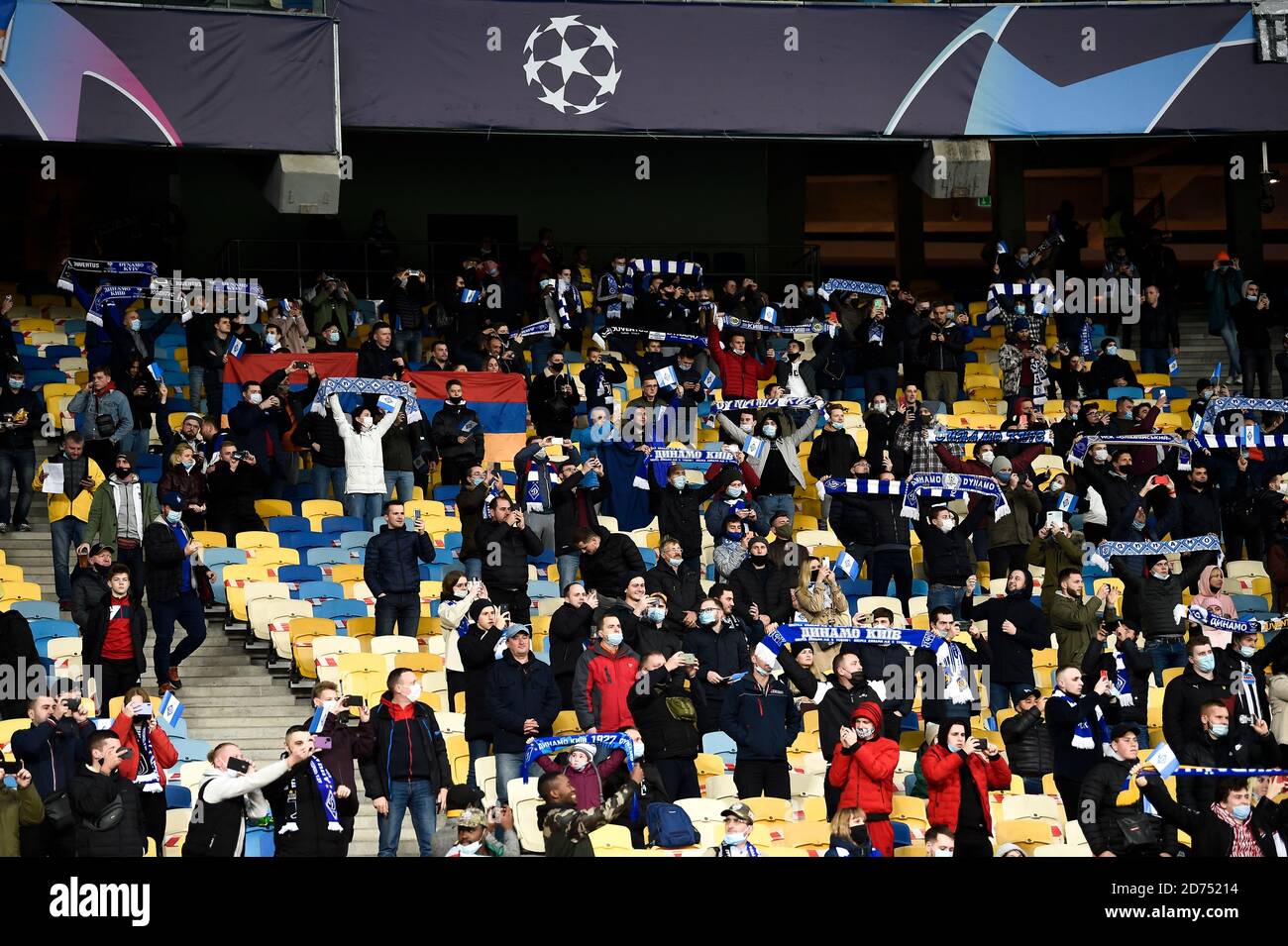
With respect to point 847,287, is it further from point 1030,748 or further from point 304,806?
point 304,806

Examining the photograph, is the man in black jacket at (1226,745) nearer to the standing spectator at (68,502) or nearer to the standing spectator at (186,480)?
the standing spectator at (186,480)

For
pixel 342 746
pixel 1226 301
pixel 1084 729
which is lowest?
pixel 1084 729

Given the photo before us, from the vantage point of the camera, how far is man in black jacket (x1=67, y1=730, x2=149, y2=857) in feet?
41.5

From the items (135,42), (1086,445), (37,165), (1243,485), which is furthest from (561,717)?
(37,165)

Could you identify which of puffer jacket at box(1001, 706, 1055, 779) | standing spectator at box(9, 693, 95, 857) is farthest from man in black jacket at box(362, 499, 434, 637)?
puffer jacket at box(1001, 706, 1055, 779)

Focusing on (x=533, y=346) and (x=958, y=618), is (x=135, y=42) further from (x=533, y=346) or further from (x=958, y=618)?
(x=958, y=618)

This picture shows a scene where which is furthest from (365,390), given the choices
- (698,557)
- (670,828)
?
(670,828)

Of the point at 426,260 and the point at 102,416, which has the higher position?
the point at 426,260

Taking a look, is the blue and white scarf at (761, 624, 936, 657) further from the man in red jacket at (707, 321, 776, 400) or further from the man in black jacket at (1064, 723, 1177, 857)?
the man in red jacket at (707, 321, 776, 400)

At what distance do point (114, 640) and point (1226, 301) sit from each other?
1480cm

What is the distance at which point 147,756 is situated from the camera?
13438 millimetres

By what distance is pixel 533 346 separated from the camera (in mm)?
23406

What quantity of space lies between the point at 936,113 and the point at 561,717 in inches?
439

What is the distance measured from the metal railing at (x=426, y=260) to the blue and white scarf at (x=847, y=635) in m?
10.2
